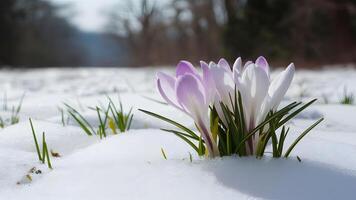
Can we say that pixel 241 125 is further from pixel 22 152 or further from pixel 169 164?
pixel 22 152

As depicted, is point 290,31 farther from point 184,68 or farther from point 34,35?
point 34,35

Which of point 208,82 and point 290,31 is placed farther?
point 290,31

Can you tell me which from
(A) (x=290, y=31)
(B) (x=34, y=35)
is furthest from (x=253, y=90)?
(B) (x=34, y=35)

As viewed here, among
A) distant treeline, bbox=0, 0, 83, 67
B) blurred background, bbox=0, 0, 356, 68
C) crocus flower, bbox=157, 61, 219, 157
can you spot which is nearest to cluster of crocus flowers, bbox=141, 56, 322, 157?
crocus flower, bbox=157, 61, 219, 157

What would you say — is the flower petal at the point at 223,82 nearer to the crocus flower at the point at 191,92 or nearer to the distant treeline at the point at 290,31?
the crocus flower at the point at 191,92

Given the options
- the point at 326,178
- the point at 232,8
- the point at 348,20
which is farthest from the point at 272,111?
the point at 232,8

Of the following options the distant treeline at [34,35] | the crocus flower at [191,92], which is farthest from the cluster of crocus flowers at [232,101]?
the distant treeline at [34,35]
